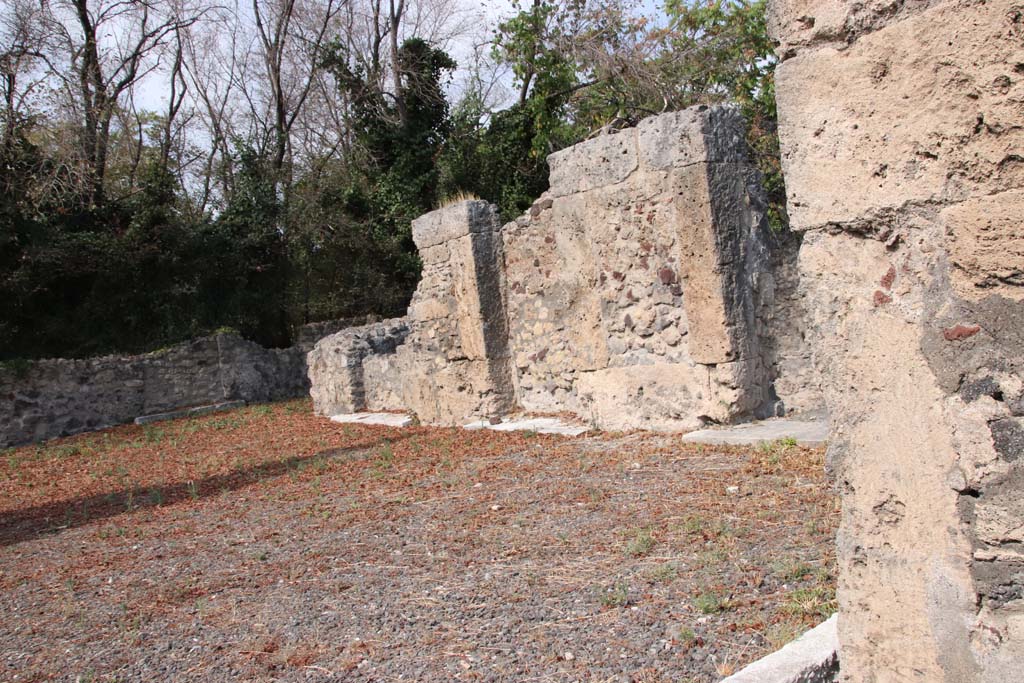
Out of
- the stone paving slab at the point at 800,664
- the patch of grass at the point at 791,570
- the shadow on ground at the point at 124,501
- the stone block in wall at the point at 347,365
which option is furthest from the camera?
the stone block in wall at the point at 347,365

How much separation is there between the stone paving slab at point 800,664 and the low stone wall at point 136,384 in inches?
533

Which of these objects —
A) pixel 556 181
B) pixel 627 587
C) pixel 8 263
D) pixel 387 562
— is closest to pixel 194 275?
pixel 8 263

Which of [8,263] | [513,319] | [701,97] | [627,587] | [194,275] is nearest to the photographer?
[627,587]

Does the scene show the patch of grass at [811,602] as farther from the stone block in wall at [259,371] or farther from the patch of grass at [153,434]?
the stone block in wall at [259,371]

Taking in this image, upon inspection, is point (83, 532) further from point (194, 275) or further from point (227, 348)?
point (194, 275)

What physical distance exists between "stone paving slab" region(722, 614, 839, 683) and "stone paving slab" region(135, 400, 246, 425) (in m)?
13.6

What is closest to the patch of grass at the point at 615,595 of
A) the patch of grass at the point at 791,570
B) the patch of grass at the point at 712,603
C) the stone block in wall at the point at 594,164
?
the patch of grass at the point at 712,603

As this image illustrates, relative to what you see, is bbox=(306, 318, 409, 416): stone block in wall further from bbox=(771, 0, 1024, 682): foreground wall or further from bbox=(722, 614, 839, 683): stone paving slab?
bbox=(771, 0, 1024, 682): foreground wall

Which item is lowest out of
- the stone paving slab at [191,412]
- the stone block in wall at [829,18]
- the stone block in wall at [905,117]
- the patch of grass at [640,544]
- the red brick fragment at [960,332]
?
the patch of grass at [640,544]

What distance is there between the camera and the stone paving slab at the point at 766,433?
5.97 metres

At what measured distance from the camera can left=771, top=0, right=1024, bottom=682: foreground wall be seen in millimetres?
1860

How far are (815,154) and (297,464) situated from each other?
6.95 metres

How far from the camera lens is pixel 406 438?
9.16 meters

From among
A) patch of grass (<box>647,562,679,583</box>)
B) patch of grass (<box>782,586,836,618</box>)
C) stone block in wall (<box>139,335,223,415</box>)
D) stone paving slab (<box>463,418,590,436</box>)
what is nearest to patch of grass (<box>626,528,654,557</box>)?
patch of grass (<box>647,562,679,583</box>)
